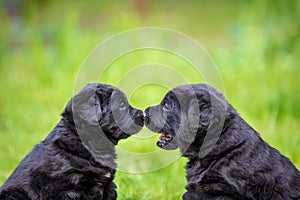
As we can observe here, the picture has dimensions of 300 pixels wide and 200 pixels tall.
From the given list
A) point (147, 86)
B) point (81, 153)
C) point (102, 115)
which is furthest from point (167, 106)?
point (147, 86)

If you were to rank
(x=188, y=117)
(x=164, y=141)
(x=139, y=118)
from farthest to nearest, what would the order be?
(x=139, y=118) < (x=164, y=141) < (x=188, y=117)

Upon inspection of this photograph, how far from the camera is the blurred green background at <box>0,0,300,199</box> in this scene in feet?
18.0

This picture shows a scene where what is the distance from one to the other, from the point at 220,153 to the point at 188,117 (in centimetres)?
33

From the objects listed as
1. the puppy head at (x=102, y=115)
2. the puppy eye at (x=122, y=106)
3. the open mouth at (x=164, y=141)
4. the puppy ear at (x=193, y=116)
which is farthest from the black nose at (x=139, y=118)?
the puppy ear at (x=193, y=116)

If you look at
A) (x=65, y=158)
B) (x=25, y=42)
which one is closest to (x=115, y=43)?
(x=25, y=42)

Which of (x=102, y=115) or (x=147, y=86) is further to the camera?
(x=147, y=86)

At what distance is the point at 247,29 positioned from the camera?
8.66 m

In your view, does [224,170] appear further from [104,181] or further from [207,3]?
[207,3]

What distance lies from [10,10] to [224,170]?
7436 mm

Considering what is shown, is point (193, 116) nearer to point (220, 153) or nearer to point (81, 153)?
point (220, 153)

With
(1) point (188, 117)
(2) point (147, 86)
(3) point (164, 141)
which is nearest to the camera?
(1) point (188, 117)

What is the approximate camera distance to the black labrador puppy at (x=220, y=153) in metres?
3.92

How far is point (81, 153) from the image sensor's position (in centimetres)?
412

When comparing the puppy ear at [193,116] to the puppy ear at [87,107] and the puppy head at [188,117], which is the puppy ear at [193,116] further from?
the puppy ear at [87,107]
